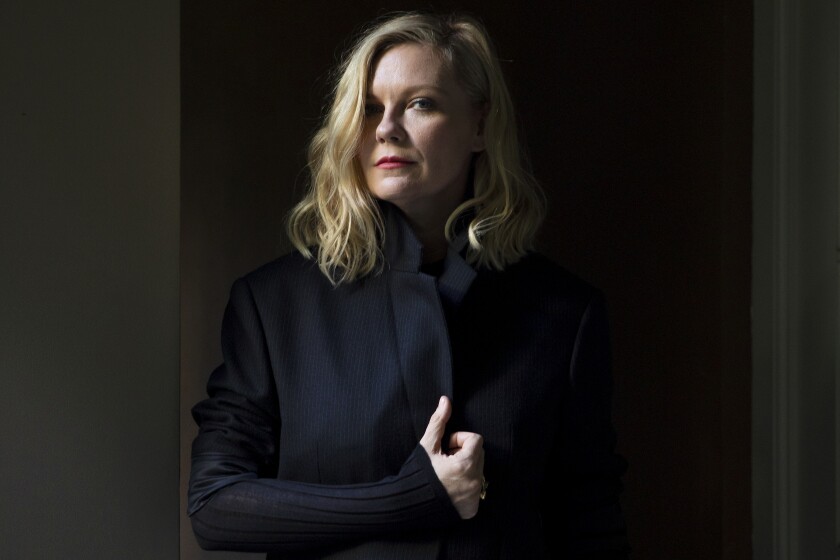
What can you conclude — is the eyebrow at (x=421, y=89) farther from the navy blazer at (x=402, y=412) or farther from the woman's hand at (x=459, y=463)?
the woman's hand at (x=459, y=463)

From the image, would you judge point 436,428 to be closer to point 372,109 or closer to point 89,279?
point 372,109

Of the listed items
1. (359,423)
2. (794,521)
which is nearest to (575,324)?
(359,423)

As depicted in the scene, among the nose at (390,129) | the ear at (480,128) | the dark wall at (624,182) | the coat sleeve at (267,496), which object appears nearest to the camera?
the coat sleeve at (267,496)

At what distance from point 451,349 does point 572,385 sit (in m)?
0.21

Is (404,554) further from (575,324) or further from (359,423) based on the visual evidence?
(575,324)

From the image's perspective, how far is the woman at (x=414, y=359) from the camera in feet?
5.54

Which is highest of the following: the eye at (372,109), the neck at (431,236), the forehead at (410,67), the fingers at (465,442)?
the forehead at (410,67)

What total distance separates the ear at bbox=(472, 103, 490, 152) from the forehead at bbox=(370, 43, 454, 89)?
0.09 m

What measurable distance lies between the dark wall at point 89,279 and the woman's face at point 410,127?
42 cm

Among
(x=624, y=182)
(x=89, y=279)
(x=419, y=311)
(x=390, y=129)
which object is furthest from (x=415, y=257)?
(x=624, y=182)

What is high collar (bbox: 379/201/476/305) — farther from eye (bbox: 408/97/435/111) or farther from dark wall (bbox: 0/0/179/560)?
dark wall (bbox: 0/0/179/560)

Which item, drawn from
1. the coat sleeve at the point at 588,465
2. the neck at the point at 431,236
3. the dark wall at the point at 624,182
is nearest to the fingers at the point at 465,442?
the coat sleeve at the point at 588,465

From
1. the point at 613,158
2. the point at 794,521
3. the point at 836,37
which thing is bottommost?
the point at 794,521

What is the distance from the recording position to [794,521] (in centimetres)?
209
